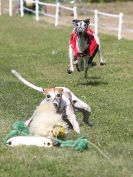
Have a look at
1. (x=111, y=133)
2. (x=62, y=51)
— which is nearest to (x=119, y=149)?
(x=111, y=133)

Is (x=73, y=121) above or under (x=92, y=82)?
above

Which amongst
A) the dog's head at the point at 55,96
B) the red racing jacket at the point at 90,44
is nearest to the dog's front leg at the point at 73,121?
the dog's head at the point at 55,96

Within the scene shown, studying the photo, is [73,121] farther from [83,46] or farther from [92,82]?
[92,82]

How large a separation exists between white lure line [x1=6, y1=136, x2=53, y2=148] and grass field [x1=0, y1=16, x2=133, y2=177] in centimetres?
11

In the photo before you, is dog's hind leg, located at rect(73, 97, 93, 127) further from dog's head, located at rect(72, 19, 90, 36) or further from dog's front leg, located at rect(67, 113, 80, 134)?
dog's head, located at rect(72, 19, 90, 36)

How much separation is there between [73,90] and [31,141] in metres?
6.32

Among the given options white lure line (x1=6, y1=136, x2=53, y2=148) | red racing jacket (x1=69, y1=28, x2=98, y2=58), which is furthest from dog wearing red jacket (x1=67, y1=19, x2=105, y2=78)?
white lure line (x1=6, y1=136, x2=53, y2=148)

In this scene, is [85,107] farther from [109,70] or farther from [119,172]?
[109,70]

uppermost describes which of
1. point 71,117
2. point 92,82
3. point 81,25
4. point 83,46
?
point 81,25

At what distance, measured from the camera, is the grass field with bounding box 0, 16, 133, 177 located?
739cm

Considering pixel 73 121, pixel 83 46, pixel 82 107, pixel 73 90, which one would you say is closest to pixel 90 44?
pixel 83 46

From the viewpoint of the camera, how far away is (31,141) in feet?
26.8

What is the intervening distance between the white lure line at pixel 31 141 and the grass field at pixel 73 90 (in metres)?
0.11

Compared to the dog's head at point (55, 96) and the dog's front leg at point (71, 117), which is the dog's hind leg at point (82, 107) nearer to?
the dog's front leg at point (71, 117)
